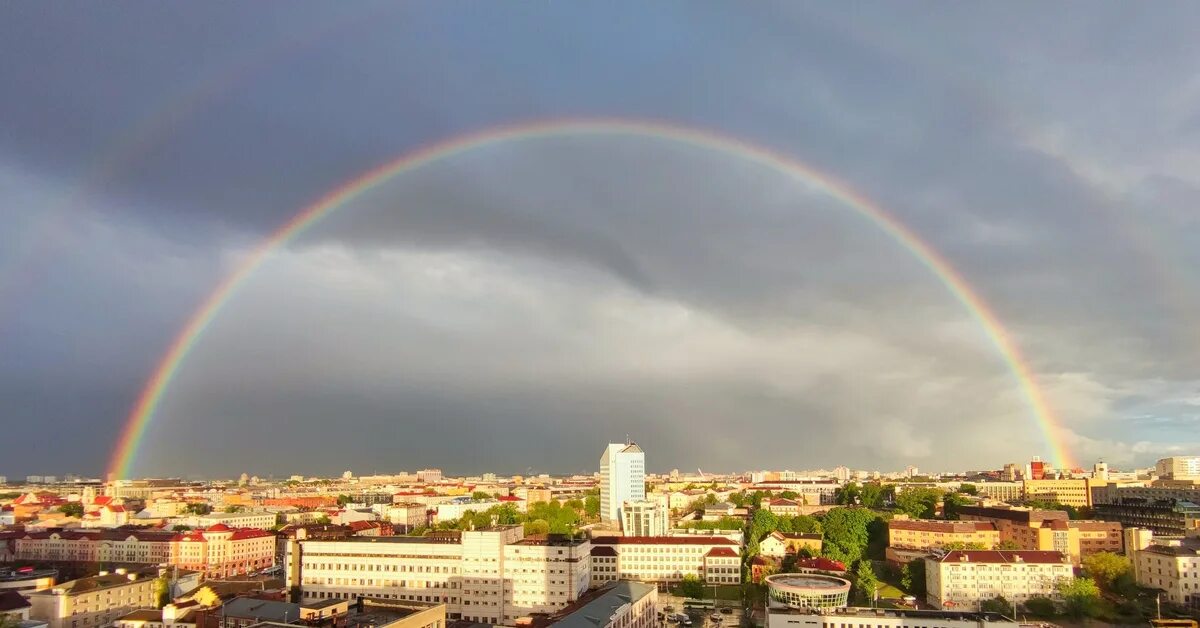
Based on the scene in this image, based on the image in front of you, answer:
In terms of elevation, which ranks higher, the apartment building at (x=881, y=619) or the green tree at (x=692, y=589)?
the apartment building at (x=881, y=619)

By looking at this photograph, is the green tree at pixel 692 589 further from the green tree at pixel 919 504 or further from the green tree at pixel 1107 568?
the green tree at pixel 919 504

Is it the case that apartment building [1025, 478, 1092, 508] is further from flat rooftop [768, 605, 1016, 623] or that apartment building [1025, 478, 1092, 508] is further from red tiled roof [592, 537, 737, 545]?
flat rooftop [768, 605, 1016, 623]

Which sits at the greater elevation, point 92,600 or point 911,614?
point 911,614

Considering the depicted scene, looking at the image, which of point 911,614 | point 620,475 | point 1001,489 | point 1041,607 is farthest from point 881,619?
point 1001,489

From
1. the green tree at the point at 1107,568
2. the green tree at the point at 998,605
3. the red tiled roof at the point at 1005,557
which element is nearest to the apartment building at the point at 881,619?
the green tree at the point at 998,605

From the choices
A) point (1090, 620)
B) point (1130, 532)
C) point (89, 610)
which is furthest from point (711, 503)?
point (89, 610)

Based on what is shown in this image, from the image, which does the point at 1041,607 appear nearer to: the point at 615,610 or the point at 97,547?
the point at 615,610

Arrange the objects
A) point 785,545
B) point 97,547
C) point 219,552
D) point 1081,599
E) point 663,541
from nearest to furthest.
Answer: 1. point 1081,599
2. point 663,541
3. point 785,545
4. point 219,552
5. point 97,547
